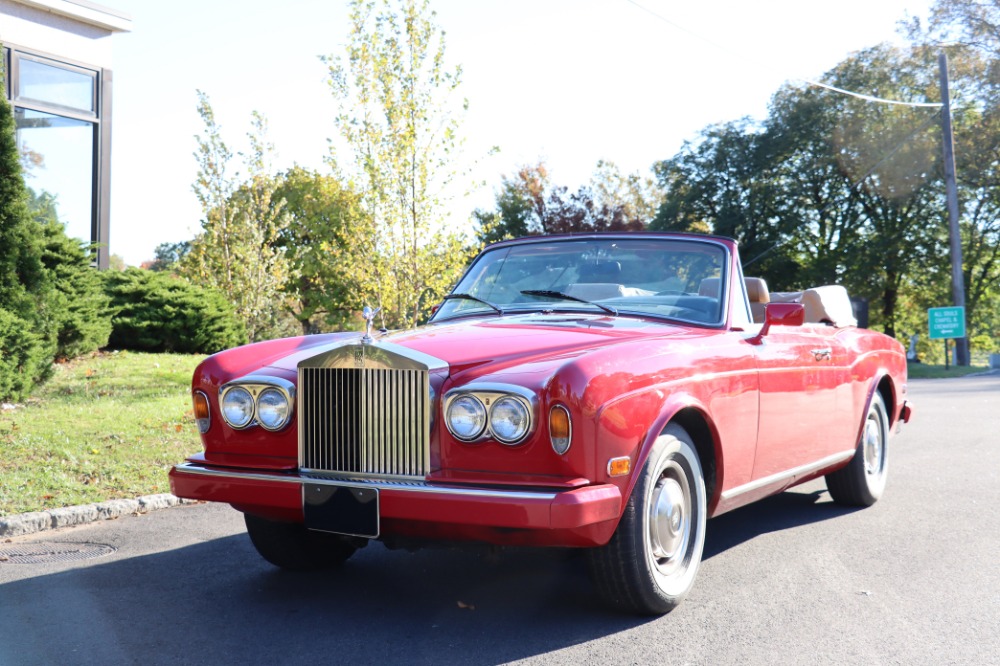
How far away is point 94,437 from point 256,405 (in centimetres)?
503

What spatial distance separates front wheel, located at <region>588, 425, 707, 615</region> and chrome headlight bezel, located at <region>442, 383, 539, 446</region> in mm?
566

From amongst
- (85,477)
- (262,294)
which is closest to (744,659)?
(85,477)

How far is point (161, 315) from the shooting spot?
51.5 feet

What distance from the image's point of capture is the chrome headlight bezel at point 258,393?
4176 mm

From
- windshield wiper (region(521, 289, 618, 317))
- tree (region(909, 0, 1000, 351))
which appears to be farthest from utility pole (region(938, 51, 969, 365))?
windshield wiper (region(521, 289, 618, 317))

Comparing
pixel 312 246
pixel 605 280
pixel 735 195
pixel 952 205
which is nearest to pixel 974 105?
pixel 735 195

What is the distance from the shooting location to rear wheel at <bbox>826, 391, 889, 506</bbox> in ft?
21.4

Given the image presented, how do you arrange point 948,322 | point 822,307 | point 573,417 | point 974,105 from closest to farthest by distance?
point 573,417
point 822,307
point 948,322
point 974,105

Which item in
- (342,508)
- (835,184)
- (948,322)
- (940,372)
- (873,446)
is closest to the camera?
(342,508)

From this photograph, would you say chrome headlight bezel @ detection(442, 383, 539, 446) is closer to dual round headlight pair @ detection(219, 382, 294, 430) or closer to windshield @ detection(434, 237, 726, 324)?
dual round headlight pair @ detection(219, 382, 294, 430)

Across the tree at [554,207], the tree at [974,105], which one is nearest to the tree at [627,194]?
the tree at [554,207]

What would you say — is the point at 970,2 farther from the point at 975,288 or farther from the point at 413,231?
the point at 413,231

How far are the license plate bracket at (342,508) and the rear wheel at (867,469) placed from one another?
3.85 m

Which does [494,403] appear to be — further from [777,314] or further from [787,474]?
[787,474]
